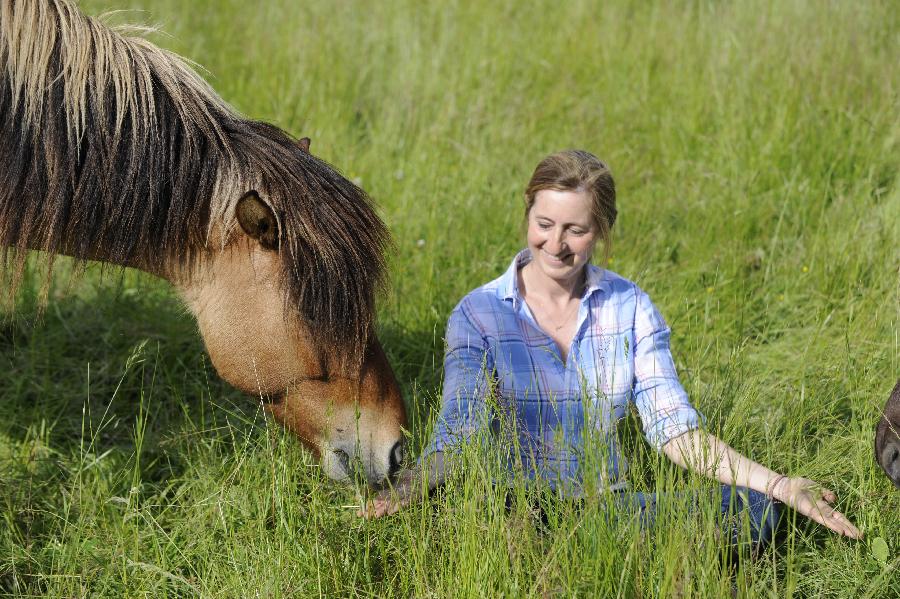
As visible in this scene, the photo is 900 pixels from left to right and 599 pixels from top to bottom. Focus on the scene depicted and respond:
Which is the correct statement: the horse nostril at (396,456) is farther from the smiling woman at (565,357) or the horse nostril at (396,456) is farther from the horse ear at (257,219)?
the horse ear at (257,219)

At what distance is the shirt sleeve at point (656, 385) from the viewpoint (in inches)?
105

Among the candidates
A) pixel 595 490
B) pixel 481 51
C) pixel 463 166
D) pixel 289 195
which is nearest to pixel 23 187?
pixel 289 195

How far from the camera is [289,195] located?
2.55 m

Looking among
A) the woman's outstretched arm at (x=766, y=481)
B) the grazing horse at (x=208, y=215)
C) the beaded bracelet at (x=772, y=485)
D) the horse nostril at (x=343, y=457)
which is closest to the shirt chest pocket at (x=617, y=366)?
the woman's outstretched arm at (x=766, y=481)

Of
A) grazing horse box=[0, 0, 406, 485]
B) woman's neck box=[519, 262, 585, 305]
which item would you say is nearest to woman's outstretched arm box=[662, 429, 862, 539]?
woman's neck box=[519, 262, 585, 305]

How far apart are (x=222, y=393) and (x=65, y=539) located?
0.98 m

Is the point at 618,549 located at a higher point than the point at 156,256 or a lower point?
lower

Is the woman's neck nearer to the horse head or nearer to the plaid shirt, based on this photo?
the plaid shirt

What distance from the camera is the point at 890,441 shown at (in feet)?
8.07

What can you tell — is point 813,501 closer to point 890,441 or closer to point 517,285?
point 890,441

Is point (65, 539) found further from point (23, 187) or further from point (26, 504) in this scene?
point (23, 187)

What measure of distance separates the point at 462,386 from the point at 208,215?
0.93 metres

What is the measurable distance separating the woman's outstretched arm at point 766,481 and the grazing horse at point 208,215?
0.87 metres

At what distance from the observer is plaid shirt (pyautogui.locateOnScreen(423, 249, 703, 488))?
2.67 m
